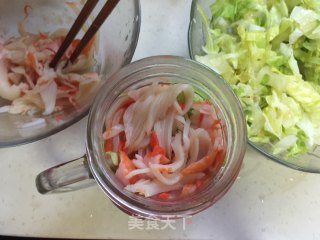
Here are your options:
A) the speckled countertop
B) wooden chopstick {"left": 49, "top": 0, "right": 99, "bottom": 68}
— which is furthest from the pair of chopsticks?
the speckled countertop

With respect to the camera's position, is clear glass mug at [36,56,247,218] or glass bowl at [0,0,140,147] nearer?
clear glass mug at [36,56,247,218]

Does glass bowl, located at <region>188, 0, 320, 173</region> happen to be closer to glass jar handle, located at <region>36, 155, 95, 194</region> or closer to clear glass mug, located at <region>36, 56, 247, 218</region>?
clear glass mug, located at <region>36, 56, 247, 218</region>

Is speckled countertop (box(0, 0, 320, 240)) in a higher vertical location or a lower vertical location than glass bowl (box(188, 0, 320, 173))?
lower

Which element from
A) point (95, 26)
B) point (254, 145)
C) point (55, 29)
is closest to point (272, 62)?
point (254, 145)

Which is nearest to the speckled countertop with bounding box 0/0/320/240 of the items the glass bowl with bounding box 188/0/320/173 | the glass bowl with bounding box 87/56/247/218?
the glass bowl with bounding box 188/0/320/173

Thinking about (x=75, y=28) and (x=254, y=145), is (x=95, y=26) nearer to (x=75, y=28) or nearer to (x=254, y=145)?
(x=75, y=28)

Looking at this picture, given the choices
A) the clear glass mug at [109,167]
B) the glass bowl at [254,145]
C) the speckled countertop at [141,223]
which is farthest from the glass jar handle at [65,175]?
the glass bowl at [254,145]
